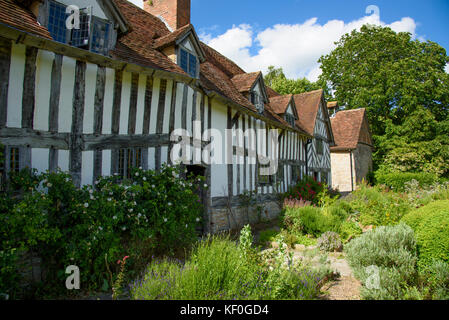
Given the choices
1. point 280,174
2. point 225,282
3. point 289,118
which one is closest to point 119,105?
point 225,282

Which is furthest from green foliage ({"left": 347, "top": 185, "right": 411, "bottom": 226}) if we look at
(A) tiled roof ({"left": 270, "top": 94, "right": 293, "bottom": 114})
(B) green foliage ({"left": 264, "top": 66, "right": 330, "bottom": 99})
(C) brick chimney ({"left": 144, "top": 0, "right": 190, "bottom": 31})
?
(B) green foliage ({"left": 264, "top": 66, "right": 330, "bottom": 99})

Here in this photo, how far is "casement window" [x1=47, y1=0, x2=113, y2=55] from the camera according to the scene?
4.61 metres

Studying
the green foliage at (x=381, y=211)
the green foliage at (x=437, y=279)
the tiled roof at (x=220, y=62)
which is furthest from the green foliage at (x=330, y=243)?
the tiled roof at (x=220, y=62)

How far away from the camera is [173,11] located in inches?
365

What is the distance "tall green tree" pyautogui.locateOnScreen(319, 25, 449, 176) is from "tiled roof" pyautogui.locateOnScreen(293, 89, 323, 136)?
8864mm

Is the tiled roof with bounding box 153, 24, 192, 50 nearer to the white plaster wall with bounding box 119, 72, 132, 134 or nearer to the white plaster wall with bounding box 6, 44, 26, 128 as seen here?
the white plaster wall with bounding box 119, 72, 132, 134

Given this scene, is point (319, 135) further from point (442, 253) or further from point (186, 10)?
point (442, 253)

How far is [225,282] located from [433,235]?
10.1ft

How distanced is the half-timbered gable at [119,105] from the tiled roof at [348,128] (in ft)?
40.2

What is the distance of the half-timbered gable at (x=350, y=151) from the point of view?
1919 cm

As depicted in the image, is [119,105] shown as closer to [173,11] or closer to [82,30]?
[82,30]

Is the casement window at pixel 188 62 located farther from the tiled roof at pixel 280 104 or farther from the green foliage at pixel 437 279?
the green foliage at pixel 437 279
